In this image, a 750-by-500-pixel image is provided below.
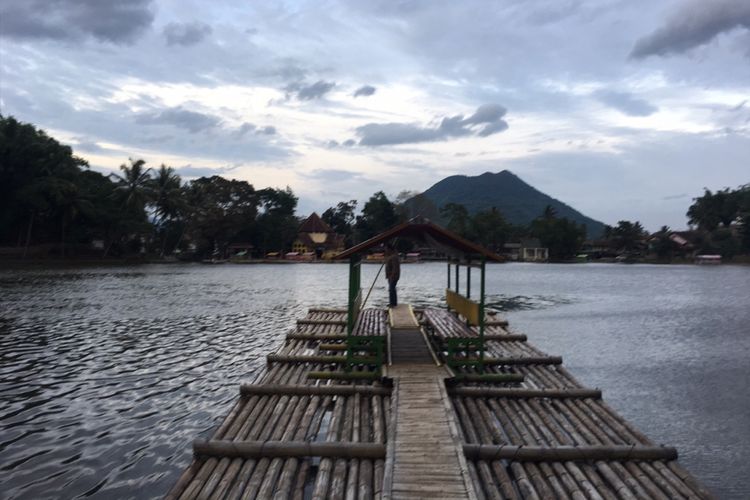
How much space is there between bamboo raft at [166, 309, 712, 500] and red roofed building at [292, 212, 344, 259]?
99834 millimetres

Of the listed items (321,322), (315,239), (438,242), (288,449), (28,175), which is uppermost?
(28,175)

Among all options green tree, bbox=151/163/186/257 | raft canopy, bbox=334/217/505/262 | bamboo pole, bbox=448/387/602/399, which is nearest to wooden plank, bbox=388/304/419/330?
raft canopy, bbox=334/217/505/262

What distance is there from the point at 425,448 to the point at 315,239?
10648 centimetres

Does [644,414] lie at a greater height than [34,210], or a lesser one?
lesser

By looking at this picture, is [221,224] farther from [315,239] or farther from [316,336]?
[316,336]

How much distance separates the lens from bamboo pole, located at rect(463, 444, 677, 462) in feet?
25.6

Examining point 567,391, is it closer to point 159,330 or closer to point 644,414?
point 644,414

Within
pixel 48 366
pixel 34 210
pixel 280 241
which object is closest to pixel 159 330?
pixel 48 366

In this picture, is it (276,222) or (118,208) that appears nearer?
(118,208)

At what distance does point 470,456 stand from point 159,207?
86331 mm

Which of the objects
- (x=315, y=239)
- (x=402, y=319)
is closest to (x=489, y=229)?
(x=315, y=239)

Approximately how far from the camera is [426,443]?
757 cm

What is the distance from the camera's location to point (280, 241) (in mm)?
112000

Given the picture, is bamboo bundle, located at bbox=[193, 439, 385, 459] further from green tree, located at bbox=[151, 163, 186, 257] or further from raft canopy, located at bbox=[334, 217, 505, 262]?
green tree, located at bbox=[151, 163, 186, 257]
